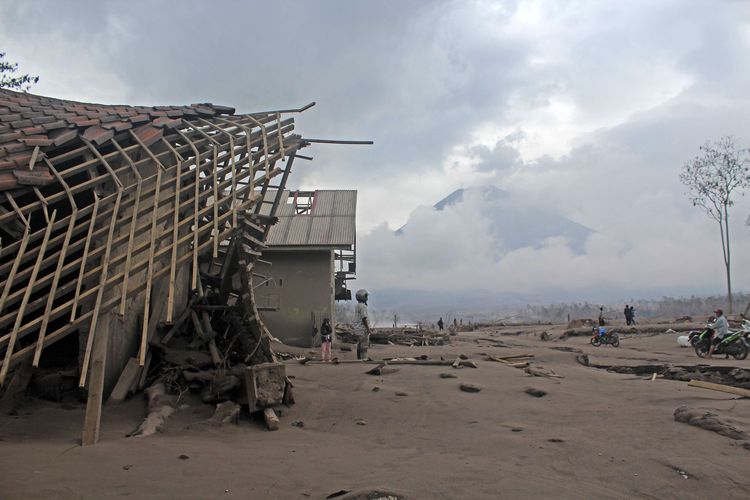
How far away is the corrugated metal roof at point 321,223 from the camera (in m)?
19.4

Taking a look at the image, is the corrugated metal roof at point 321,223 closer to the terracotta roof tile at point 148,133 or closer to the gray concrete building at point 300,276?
the gray concrete building at point 300,276

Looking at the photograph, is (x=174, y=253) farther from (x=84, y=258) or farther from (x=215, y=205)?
(x=215, y=205)

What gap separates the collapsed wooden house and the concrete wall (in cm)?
893

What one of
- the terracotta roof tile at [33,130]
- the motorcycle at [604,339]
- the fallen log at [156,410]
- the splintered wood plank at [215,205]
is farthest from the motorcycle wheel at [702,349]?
the terracotta roof tile at [33,130]

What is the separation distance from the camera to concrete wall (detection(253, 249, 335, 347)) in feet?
62.4

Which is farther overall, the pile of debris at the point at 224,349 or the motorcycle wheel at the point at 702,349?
the motorcycle wheel at the point at 702,349

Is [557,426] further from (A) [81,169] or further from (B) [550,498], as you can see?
(A) [81,169]

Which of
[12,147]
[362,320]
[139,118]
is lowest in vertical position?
[362,320]

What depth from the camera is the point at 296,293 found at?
63.4 ft

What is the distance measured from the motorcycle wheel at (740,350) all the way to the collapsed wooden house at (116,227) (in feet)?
46.4

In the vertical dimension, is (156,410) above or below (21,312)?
below

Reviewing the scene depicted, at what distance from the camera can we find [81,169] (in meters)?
6.76

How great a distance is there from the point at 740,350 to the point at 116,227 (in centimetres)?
1694

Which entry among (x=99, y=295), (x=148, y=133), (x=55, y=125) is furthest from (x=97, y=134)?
(x=99, y=295)
